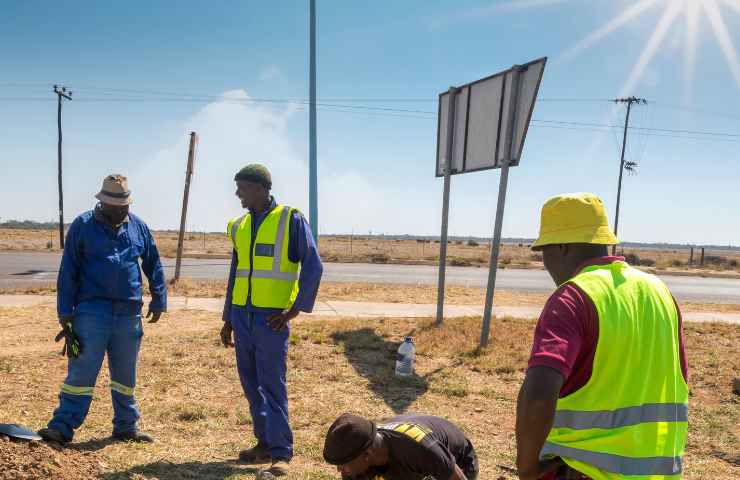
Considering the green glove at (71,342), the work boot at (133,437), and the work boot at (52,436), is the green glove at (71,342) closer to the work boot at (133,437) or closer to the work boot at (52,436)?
the work boot at (52,436)

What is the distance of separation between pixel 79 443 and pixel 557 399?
3.93m

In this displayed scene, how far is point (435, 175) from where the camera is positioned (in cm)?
971

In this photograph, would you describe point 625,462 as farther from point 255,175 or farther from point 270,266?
point 255,175

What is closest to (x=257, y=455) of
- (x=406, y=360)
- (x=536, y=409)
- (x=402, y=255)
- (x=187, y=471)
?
(x=187, y=471)

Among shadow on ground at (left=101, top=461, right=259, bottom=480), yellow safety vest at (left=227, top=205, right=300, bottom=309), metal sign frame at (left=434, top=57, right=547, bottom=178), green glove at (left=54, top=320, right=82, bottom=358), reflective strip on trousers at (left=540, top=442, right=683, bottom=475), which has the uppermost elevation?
metal sign frame at (left=434, top=57, right=547, bottom=178)

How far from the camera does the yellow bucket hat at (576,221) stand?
1828 mm

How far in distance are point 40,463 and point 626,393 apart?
329cm

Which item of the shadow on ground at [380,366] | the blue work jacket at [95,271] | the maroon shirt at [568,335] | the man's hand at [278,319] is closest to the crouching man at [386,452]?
the maroon shirt at [568,335]

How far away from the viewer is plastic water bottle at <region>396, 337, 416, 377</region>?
6438 mm

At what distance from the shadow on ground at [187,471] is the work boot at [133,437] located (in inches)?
17.6

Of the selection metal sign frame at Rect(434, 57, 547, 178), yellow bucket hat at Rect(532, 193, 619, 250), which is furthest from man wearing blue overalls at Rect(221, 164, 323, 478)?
metal sign frame at Rect(434, 57, 547, 178)

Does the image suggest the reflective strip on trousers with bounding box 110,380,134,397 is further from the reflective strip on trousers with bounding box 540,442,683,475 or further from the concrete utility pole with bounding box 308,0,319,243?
the concrete utility pole with bounding box 308,0,319,243

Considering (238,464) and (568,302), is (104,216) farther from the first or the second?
(568,302)

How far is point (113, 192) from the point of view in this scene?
4.12m
